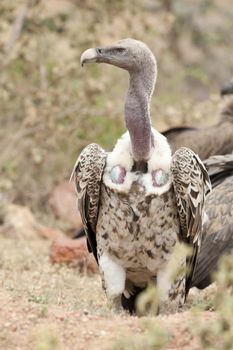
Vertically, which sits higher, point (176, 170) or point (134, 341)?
point (176, 170)

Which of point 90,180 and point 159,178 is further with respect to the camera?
point 90,180

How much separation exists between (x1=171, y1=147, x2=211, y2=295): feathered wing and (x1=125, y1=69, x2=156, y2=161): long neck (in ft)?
0.61

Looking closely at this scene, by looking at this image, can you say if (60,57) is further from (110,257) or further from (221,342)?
(221,342)

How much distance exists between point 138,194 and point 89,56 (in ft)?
2.67

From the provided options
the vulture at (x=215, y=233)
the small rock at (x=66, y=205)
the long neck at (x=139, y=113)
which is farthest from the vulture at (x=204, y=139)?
the long neck at (x=139, y=113)

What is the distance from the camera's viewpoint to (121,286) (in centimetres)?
641

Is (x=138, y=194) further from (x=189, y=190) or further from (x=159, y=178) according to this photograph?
(x=189, y=190)

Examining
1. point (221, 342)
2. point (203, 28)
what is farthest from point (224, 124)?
point (203, 28)

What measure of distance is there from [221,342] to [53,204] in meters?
6.94

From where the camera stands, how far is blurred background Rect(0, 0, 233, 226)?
11500 millimetres

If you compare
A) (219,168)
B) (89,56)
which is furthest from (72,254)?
(89,56)

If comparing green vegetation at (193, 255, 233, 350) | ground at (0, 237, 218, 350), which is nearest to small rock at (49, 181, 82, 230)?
ground at (0, 237, 218, 350)

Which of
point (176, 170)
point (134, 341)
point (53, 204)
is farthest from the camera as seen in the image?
point (53, 204)

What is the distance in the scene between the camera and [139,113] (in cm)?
646
